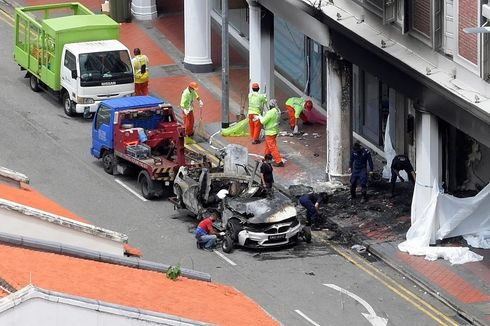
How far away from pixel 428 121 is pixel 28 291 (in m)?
16.1

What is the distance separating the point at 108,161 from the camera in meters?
37.1

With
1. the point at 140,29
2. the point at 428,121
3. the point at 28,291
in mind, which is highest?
the point at 28,291

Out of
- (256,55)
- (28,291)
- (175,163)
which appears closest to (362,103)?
(256,55)

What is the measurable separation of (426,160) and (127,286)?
43.6ft

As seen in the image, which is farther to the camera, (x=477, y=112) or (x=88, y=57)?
(x=88, y=57)

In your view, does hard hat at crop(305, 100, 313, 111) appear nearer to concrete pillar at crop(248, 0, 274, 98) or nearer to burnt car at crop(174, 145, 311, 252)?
concrete pillar at crop(248, 0, 274, 98)

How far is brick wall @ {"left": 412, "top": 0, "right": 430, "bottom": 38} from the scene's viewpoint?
1241 inches

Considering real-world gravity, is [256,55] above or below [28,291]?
below

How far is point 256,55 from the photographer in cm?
3994

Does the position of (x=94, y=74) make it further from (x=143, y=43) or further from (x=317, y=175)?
(x=317, y=175)

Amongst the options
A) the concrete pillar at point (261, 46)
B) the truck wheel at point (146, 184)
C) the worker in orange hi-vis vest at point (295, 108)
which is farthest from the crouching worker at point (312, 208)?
the concrete pillar at point (261, 46)

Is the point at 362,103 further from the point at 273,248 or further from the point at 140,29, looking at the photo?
the point at 140,29

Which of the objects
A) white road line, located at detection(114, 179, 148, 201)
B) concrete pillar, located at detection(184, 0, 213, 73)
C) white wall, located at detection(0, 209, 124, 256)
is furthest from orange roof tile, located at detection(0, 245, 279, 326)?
concrete pillar, located at detection(184, 0, 213, 73)

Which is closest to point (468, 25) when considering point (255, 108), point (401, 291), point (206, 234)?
point (401, 291)
